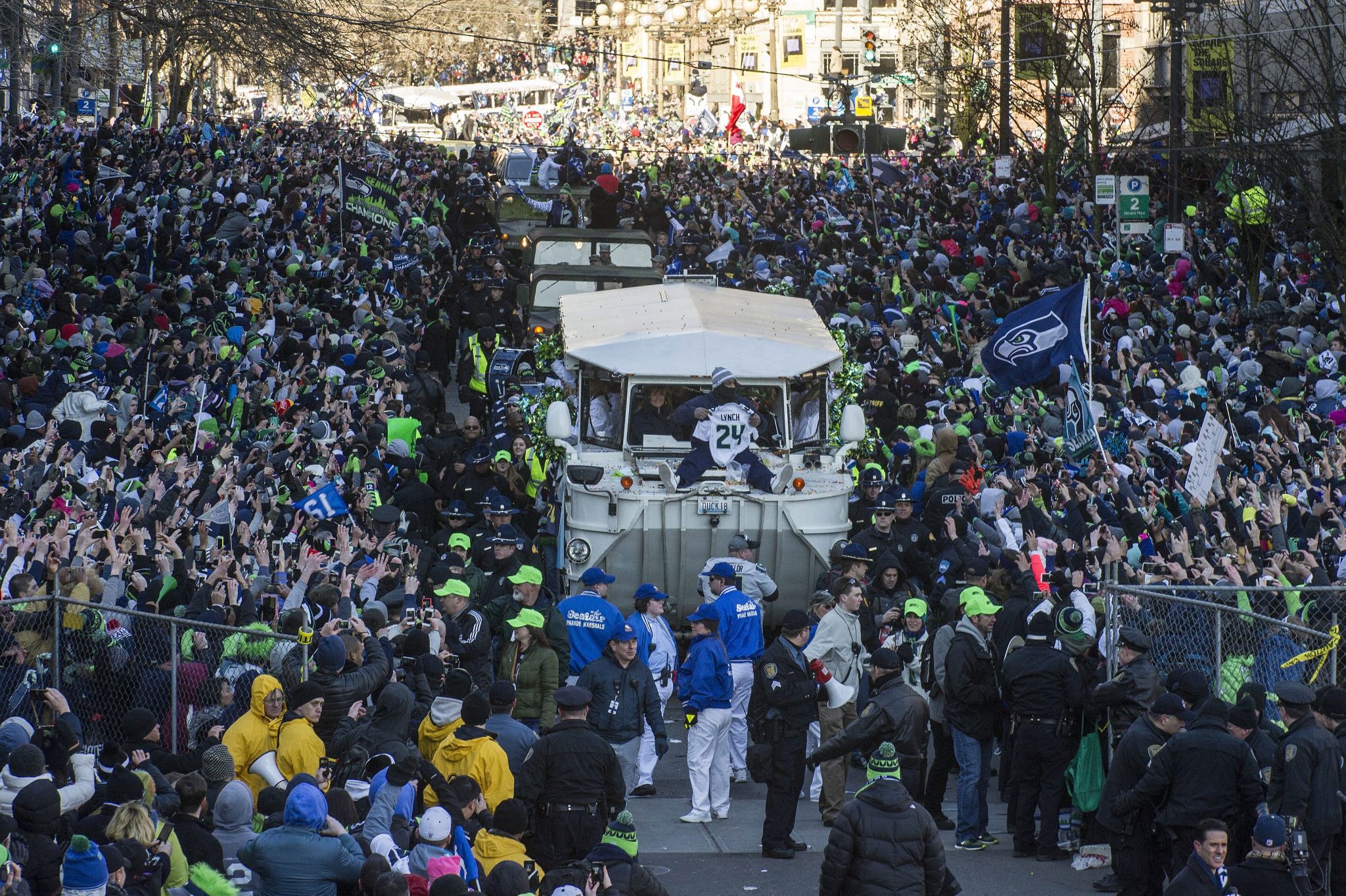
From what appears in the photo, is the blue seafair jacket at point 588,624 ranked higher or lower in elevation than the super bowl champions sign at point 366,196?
lower

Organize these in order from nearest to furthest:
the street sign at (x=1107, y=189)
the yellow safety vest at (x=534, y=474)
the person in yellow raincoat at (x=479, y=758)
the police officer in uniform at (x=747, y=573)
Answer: the person in yellow raincoat at (x=479, y=758) → the police officer in uniform at (x=747, y=573) → the yellow safety vest at (x=534, y=474) → the street sign at (x=1107, y=189)

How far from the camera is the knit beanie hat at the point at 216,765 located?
29.7 ft

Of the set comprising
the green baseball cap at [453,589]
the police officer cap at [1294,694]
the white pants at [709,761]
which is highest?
the police officer cap at [1294,694]

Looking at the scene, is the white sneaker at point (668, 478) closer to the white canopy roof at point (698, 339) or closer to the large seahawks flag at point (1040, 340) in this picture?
the white canopy roof at point (698, 339)

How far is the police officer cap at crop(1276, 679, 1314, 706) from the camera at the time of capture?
8789 millimetres

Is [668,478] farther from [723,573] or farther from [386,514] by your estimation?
[723,573]

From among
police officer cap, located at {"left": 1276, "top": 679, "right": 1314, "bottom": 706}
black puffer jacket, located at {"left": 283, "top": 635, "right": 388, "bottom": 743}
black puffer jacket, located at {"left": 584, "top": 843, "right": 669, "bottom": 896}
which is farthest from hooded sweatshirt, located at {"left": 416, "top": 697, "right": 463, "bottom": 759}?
police officer cap, located at {"left": 1276, "top": 679, "right": 1314, "bottom": 706}

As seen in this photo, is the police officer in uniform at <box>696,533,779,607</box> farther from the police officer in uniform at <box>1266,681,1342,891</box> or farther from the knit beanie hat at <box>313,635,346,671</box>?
the police officer in uniform at <box>1266,681,1342,891</box>

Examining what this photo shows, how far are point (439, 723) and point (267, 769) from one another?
92cm

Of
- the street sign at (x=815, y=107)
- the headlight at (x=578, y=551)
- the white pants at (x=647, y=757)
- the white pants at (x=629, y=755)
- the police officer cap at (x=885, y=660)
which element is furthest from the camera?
the street sign at (x=815, y=107)

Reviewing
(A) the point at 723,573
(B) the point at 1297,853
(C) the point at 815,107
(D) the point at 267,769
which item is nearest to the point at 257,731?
(D) the point at 267,769

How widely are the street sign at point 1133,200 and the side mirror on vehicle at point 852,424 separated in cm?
1354

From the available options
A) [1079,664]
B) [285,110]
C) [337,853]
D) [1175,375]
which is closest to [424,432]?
[1175,375]

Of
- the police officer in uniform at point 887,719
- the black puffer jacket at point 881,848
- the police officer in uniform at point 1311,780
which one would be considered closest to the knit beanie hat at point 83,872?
the black puffer jacket at point 881,848
